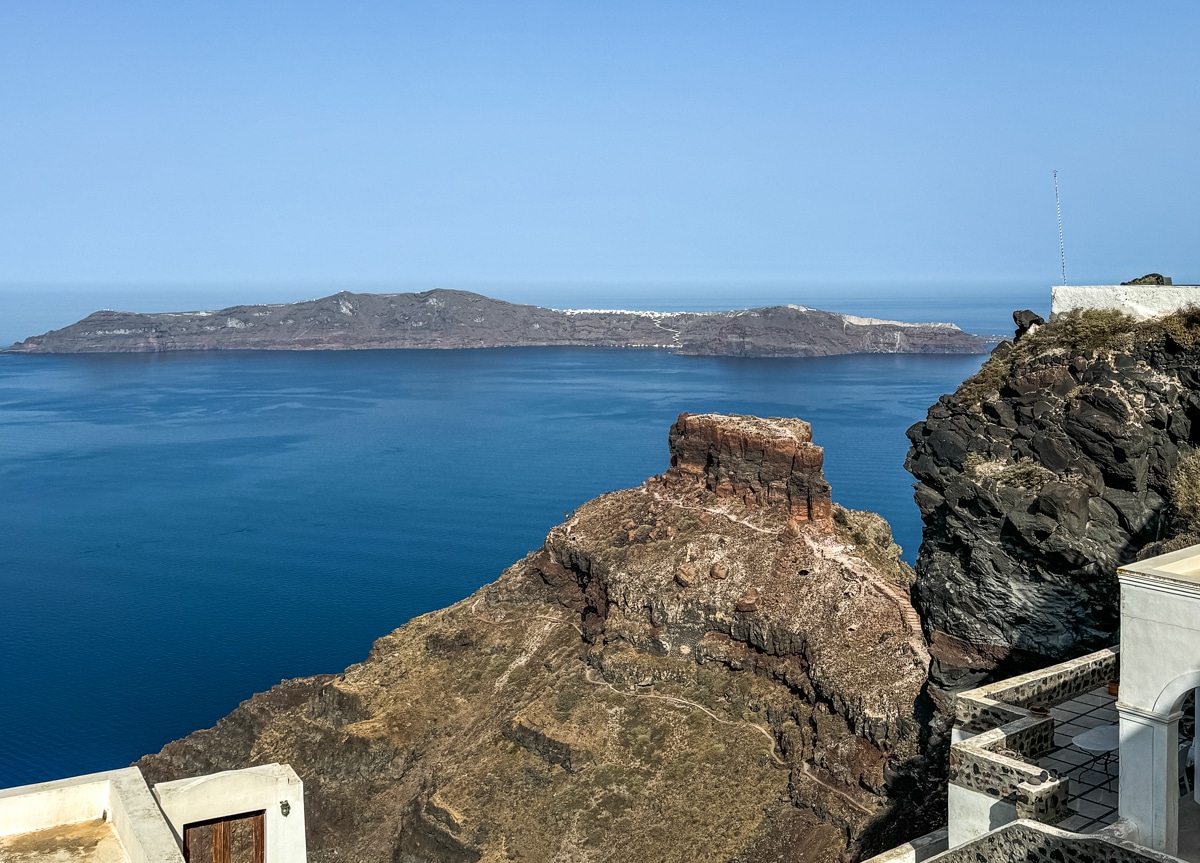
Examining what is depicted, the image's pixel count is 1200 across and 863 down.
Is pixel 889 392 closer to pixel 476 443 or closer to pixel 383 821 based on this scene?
pixel 476 443

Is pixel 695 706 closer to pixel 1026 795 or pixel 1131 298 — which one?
pixel 1131 298

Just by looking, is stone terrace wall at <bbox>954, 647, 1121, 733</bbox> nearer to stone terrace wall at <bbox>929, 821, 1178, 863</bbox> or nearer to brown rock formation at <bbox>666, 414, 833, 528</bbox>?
stone terrace wall at <bbox>929, 821, 1178, 863</bbox>

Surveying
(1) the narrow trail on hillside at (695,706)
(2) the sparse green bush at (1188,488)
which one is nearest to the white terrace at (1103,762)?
(2) the sparse green bush at (1188,488)

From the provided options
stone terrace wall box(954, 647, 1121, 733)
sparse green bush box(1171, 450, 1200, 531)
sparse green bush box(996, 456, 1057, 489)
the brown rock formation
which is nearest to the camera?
stone terrace wall box(954, 647, 1121, 733)

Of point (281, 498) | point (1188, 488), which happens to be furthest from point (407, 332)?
point (1188, 488)

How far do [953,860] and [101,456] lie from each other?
9339cm

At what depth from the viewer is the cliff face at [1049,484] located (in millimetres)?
20469

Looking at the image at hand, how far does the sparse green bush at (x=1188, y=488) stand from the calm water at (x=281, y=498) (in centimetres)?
2941

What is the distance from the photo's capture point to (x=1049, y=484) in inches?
820

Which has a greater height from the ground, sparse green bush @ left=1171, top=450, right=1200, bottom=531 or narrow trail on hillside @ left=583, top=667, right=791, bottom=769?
sparse green bush @ left=1171, top=450, right=1200, bottom=531

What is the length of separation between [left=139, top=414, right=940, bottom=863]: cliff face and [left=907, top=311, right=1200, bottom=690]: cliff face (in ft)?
7.84

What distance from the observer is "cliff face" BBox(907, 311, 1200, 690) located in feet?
67.2

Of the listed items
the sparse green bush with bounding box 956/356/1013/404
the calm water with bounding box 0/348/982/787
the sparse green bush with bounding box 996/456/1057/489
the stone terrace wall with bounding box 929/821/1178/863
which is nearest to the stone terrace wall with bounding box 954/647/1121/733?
the stone terrace wall with bounding box 929/821/1178/863

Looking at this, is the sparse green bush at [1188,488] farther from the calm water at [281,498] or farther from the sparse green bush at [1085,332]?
the calm water at [281,498]
